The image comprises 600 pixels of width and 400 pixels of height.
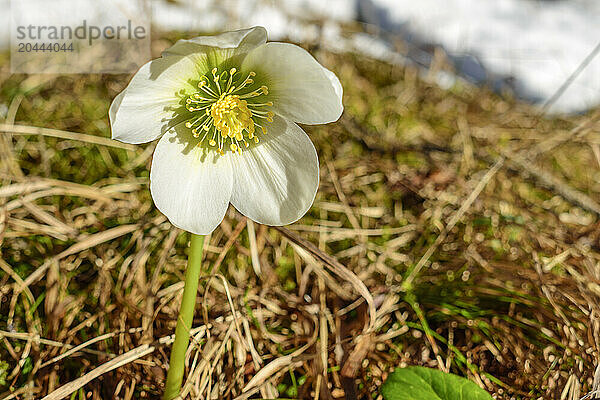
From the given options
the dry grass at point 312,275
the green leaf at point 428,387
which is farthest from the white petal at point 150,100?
the green leaf at point 428,387

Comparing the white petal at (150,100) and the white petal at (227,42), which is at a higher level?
the white petal at (227,42)

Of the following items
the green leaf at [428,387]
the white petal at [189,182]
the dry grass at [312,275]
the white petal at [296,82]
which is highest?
the white petal at [296,82]

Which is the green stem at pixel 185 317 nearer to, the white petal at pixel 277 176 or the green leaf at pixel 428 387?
the white petal at pixel 277 176

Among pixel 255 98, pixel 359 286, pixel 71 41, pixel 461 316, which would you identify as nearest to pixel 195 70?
pixel 255 98

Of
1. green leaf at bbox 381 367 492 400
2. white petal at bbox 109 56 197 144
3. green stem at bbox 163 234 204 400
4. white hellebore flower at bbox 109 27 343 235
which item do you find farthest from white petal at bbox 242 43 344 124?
green leaf at bbox 381 367 492 400

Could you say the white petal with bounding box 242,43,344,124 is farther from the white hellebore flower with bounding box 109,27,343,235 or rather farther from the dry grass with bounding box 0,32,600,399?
the dry grass with bounding box 0,32,600,399

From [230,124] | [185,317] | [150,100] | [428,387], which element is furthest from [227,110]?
[428,387]

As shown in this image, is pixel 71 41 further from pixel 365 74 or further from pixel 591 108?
pixel 591 108
